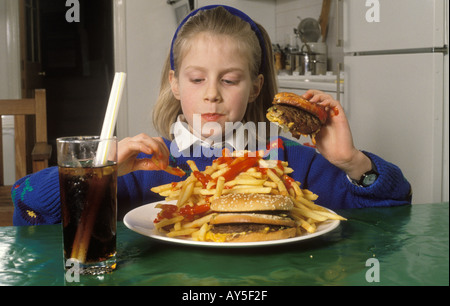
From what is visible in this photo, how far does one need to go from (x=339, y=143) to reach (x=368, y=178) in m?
0.12

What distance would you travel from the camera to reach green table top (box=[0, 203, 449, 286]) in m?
0.64

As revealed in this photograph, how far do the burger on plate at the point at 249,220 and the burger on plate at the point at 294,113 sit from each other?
378 mm

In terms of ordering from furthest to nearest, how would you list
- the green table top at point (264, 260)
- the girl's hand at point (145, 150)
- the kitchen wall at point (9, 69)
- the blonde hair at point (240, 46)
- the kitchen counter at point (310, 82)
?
the kitchen wall at point (9, 69) → the kitchen counter at point (310, 82) → the blonde hair at point (240, 46) → the girl's hand at point (145, 150) → the green table top at point (264, 260)

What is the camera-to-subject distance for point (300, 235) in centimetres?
82

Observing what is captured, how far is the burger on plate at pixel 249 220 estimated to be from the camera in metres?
0.76

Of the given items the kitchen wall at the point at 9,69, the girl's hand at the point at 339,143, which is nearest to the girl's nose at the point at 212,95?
the girl's hand at the point at 339,143

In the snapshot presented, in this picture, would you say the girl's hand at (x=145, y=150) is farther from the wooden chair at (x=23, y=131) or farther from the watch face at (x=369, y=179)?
the wooden chair at (x=23, y=131)

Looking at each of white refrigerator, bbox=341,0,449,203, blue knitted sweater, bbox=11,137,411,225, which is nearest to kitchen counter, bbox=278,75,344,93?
white refrigerator, bbox=341,0,449,203

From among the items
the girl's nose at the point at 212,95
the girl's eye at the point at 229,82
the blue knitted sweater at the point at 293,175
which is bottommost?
the blue knitted sweater at the point at 293,175

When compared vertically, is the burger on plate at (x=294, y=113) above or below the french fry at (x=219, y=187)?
above

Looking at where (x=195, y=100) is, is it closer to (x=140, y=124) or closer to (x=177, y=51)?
(x=177, y=51)
